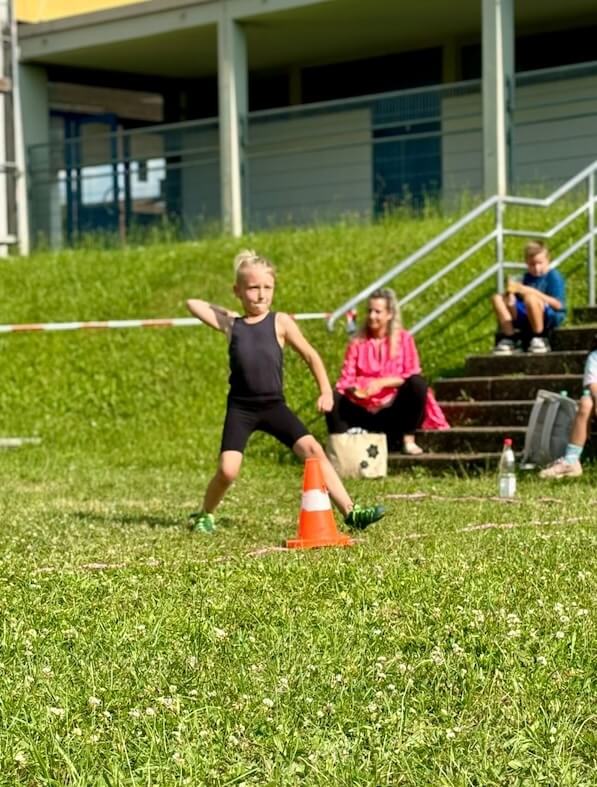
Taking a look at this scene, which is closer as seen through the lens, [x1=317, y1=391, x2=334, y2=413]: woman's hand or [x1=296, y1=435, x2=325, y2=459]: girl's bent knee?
[x1=317, y1=391, x2=334, y2=413]: woman's hand

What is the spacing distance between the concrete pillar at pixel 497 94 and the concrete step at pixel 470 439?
787 cm

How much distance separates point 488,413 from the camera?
1456cm

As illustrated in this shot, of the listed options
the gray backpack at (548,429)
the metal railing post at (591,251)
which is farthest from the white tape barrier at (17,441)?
the gray backpack at (548,429)

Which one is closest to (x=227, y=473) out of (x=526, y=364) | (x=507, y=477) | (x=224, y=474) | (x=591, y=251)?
(x=224, y=474)

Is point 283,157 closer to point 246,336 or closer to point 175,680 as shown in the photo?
point 246,336

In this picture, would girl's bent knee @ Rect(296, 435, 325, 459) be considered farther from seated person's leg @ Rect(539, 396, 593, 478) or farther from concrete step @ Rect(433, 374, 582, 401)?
concrete step @ Rect(433, 374, 582, 401)

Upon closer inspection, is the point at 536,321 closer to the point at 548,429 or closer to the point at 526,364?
the point at 526,364

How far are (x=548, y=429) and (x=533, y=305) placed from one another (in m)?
2.38

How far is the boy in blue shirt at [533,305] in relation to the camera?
595 inches

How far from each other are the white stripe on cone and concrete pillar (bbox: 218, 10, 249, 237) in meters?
15.5

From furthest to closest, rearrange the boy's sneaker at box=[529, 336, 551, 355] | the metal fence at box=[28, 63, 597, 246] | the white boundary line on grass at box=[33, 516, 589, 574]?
1. the metal fence at box=[28, 63, 597, 246]
2. the boy's sneaker at box=[529, 336, 551, 355]
3. the white boundary line on grass at box=[33, 516, 589, 574]

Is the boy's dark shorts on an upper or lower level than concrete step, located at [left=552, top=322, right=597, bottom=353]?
upper

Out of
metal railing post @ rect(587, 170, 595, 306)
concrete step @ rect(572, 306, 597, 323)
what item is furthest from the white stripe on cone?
metal railing post @ rect(587, 170, 595, 306)

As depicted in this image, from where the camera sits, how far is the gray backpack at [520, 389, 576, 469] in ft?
42.7
